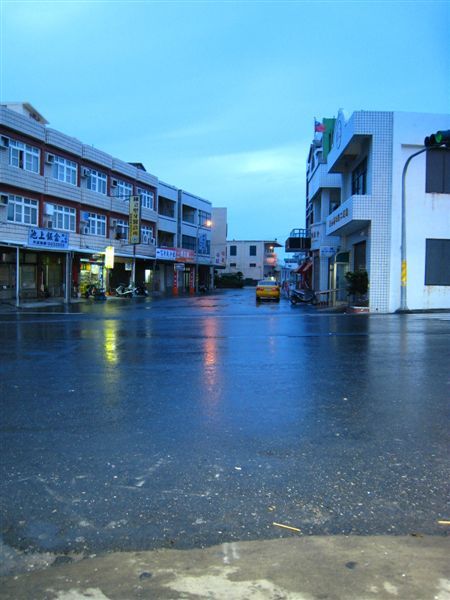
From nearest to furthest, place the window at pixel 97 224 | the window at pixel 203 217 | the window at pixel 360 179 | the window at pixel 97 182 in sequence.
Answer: the window at pixel 360 179, the window at pixel 97 182, the window at pixel 97 224, the window at pixel 203 217

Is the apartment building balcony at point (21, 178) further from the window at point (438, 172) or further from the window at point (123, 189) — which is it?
the window at point (438, 172)

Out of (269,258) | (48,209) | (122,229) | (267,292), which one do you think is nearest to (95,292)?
(48,209)

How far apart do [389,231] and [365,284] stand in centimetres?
265

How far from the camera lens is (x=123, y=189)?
45.3 meters

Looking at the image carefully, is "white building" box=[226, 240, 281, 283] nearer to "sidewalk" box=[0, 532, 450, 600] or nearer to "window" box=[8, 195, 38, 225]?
"window" box=[8, 195, 38, 225]

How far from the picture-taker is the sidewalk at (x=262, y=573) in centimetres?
275

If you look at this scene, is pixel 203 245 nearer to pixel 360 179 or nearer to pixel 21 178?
pixel 21 178

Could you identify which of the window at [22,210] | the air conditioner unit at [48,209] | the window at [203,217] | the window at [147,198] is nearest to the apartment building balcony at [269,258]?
the window at [203,217]

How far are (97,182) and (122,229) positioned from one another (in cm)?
494

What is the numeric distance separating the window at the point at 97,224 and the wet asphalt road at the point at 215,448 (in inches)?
1221

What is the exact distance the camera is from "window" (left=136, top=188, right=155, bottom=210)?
48.7m

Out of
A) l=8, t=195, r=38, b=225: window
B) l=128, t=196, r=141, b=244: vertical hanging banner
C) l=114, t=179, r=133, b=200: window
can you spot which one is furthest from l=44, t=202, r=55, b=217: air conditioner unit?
l=114, t=179, r=133, b=200: window

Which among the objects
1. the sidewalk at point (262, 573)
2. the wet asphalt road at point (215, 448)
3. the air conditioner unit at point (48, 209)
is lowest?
the sidewalk at point (262, 573)

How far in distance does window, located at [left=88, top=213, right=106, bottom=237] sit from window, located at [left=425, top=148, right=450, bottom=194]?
25.3m
